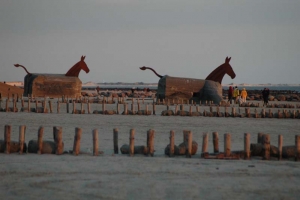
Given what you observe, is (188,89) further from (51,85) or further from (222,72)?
(51,85)

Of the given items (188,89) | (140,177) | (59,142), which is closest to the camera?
(140,177)

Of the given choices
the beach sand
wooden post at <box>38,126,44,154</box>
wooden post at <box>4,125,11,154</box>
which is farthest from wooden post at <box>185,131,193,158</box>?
wooden post at <box>4,125,11,154</box>

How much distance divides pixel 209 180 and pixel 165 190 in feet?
4.36

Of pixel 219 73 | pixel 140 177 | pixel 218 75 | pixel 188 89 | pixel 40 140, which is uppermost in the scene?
pixel 219 73

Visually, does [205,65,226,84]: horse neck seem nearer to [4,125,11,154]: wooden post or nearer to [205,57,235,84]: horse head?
[205,57,235,84]: horse head

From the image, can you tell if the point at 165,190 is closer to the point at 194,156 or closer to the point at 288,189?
the point at 288,189

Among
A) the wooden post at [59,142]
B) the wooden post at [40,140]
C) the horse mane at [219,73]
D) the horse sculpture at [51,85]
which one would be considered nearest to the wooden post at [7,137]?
the wooden post at [40,140]

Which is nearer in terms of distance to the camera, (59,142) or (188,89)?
(59,142)

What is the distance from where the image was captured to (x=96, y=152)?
50.5 ft

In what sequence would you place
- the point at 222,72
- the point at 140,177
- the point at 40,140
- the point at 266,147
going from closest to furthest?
the point at 140,177 < the point at 266,147 < the point at 40,140 < the point at 222,72

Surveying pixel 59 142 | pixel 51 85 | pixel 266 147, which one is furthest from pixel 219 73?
pixel 59 142

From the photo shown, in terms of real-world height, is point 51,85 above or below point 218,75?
below

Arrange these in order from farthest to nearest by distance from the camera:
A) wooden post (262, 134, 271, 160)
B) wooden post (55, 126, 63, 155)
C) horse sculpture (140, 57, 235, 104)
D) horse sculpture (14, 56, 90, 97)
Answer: horse sculpture (14, 56, 90, 97), horse sculpture (140, 57, 235, 104), wooden post (55, 126, 63, 155), wooden post (262, 134, 271, 160)

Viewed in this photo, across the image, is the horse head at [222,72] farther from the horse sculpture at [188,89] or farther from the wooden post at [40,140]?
the wooden post at [40,140]
